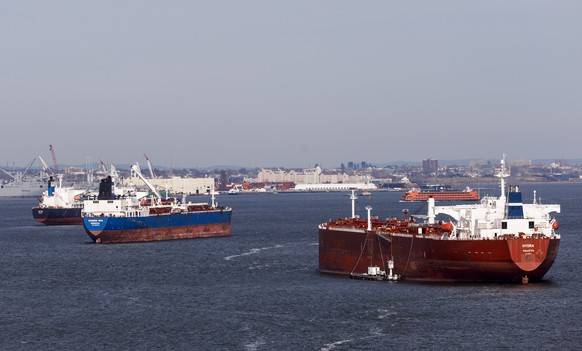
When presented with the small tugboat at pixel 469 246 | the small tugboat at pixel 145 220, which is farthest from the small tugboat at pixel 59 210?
the small tugboat at pixel 469 246

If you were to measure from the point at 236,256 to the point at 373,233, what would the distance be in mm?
21678

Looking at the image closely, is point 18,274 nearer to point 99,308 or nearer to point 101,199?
point 99,308

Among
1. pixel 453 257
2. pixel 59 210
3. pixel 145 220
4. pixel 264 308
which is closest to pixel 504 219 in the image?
pixel 453 257

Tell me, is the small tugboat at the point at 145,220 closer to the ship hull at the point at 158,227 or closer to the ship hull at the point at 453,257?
the ship hull at the point at 158,227

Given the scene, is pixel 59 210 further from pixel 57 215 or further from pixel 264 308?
pixel 264 308

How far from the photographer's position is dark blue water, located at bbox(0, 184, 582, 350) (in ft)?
143

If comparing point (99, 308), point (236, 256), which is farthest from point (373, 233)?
point (236, 256)

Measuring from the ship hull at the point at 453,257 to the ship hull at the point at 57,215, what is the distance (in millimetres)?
79647

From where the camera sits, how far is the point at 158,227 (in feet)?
338

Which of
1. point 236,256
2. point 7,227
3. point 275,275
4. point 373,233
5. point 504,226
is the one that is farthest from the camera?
point 7,227

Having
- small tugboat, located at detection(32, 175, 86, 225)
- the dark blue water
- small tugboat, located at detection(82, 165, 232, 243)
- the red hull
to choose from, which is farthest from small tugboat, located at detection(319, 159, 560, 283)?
small tugboat, located at detection(32, 175, 86, 225)

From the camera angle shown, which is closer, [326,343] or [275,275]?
[326,343]

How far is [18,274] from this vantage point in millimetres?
70750

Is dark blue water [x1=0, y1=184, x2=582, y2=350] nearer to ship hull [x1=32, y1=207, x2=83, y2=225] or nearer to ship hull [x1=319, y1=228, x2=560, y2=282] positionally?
ship hull [x1=319, y1=228, x2=560, y2=282]
